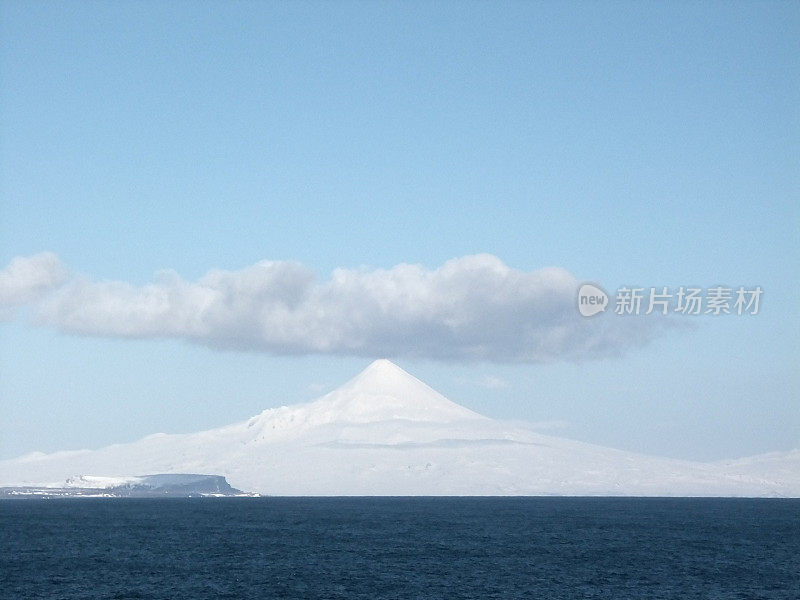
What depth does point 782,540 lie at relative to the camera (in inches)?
5787

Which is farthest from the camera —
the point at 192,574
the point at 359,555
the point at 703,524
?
the point at 703,524

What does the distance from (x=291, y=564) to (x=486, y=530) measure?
64.6 meters

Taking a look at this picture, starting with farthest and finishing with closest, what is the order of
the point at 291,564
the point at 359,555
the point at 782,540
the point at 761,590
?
the point at 782,540, the point at 359,555, the point at 291,564, the point at 761,590

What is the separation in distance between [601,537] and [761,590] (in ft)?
201

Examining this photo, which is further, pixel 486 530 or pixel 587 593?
pixel 486 530

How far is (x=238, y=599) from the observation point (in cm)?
8119

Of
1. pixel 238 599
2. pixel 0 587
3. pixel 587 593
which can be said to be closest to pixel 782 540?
pixel 587 593

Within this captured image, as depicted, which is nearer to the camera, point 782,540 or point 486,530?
point 782,540

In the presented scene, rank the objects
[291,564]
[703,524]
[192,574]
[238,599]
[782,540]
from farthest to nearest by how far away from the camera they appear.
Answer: [703,524] < [782,540] < [291,564] < [192,574] < [238,599]

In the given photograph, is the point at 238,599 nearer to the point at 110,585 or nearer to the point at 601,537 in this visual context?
the point at 110,585

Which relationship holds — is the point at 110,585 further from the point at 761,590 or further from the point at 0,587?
the point at 761,590

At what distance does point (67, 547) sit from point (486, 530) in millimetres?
67515

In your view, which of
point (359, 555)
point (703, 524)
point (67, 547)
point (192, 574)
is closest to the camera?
point (192, 574)

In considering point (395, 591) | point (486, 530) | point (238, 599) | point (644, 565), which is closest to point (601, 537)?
point (486, 530)
